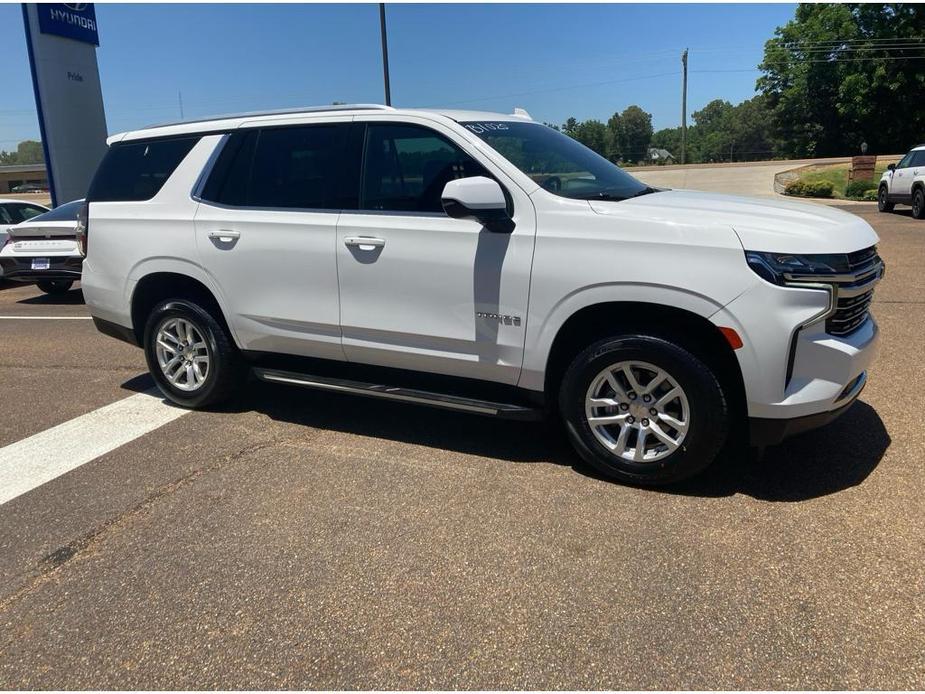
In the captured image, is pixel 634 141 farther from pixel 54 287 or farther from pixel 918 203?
pixel 54 287

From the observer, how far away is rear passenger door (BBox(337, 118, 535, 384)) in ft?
12.4

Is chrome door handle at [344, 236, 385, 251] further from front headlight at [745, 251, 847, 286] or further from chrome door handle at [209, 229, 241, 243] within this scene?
front headlight at [745, 251, 847, 286]

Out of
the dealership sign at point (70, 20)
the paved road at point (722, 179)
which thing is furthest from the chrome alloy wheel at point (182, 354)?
the paved road at point (722, 179)

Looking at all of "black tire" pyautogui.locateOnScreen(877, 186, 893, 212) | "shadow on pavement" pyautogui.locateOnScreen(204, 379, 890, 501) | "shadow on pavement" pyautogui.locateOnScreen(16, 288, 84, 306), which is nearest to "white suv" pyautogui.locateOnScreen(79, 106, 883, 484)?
"shadow on pavement" pyautogui.locateOnScreen(204, 379, 890, 501)

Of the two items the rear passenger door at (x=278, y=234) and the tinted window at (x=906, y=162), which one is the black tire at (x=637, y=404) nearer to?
the rear passenger door at (x=278, y=234)

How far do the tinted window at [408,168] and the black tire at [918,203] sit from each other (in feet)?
56.1

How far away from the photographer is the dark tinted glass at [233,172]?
4.68 metres

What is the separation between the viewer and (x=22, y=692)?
237cm

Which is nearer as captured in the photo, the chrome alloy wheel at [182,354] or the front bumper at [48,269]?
the chrome alloy wheel at [182,354]

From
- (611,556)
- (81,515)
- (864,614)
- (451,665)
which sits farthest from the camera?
(81,515)

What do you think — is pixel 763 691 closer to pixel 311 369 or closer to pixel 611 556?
pixel 611 556

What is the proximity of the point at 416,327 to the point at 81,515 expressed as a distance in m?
2.00

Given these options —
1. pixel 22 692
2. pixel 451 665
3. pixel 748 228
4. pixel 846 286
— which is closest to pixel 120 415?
pixel 22 692

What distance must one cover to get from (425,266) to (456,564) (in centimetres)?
167
